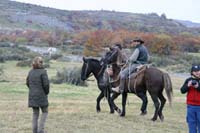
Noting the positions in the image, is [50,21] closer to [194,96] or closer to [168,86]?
Result: [168,86]

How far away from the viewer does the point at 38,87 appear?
10688mm

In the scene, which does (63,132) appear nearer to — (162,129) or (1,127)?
(1,127)

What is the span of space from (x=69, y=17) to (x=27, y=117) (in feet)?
507

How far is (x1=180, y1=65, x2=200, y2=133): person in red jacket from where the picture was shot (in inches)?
392

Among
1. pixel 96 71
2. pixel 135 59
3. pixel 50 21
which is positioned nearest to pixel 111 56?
pixel 135 59

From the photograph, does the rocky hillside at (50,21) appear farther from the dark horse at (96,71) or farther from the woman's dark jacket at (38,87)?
the woman's dark jacket at (38,87)

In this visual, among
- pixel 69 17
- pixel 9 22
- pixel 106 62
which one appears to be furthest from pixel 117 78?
pixel 69 17

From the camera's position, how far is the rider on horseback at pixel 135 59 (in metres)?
14.9

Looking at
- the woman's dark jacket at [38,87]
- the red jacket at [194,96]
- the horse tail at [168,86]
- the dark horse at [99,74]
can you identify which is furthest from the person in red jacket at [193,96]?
the dark horse at [99,74]

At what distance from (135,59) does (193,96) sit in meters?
5.02

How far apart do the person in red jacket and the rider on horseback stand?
4.91 meters

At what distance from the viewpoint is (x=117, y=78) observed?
15586 millimetres

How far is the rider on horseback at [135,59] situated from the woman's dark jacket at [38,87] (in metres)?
4.85

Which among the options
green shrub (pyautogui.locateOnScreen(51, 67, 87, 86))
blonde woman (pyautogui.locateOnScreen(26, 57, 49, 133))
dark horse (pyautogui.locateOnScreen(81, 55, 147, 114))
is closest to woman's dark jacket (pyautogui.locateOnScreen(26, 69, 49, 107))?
blonde woman (pyautogui.locateOnScreen(26, 57, 49, 133))
